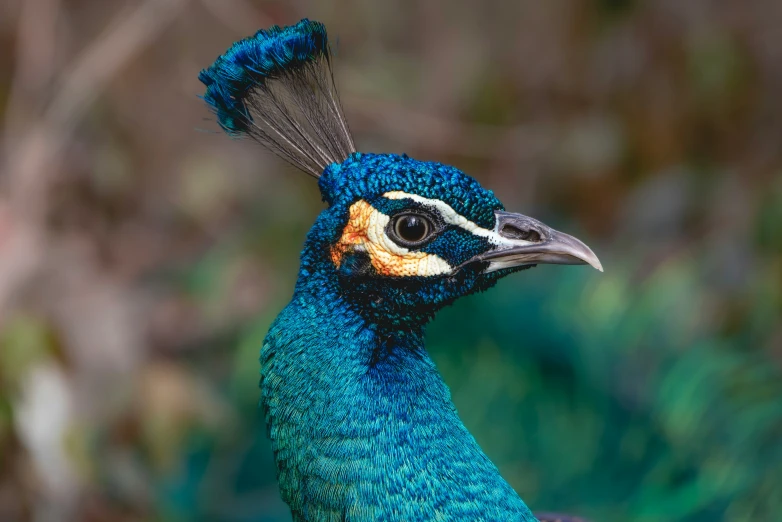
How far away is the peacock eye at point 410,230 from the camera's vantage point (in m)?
1.07

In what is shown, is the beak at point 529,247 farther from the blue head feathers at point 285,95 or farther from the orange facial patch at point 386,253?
the blue head feathers at point 285,95

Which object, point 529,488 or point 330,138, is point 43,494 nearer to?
point 529,488

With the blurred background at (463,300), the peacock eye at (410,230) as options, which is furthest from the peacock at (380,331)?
the blurred background at (463,300)

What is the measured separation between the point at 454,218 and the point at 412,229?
2.1 inches

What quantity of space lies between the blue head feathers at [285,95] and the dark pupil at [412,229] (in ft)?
0.60

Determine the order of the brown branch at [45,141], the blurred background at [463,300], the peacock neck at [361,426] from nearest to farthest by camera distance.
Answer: the peacock neck at [361,426], the blurred background at [463,300], the brown branch at [45,141]

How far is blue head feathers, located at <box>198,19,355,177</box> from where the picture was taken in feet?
3.72

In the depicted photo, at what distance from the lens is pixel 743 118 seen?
10.3ft

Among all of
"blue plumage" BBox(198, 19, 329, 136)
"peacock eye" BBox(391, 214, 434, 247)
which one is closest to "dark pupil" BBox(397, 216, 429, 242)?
"peacock eye" BBox(391, 214, 434, 247)

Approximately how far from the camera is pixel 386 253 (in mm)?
1073

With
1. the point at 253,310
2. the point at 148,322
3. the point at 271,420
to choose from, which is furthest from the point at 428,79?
the point at 271,420

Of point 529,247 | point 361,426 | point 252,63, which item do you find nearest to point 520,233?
point 529,247

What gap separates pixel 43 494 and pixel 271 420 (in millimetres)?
1774

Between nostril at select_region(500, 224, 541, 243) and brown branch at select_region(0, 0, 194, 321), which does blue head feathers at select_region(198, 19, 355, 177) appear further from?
brown branch at select_region(0, 0, 194, 321)
